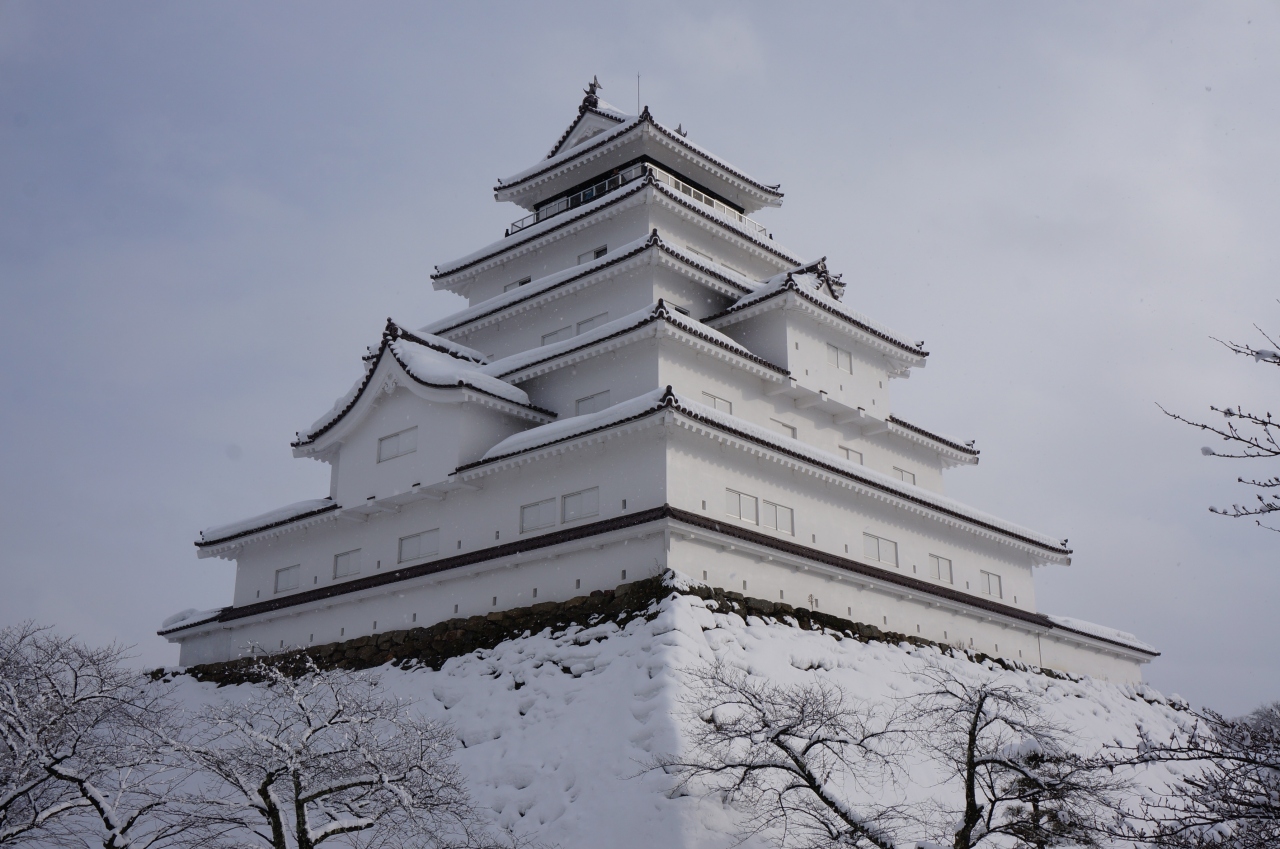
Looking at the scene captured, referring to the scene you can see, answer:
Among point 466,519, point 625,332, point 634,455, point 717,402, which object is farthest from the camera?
point 717,402

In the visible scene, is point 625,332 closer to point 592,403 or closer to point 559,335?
point 592,403

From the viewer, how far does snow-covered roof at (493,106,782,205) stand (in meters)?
42.5

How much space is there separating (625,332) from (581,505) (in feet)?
20.1

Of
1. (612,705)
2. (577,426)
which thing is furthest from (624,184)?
(612,705)

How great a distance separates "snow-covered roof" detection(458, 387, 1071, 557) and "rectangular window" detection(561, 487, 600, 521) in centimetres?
170

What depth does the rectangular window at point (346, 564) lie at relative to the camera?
35.8 meters

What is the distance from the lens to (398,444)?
35.2 m

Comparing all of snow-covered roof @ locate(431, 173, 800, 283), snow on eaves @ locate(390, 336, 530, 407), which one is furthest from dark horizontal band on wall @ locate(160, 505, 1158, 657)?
snow-covered roof @ locate(431, 173, 800, 283)

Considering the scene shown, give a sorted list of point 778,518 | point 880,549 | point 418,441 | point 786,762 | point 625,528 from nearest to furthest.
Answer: point 786,762 → point 625,528 → point 778,518 → point 418,441 → point 880,549

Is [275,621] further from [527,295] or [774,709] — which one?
[774,709]

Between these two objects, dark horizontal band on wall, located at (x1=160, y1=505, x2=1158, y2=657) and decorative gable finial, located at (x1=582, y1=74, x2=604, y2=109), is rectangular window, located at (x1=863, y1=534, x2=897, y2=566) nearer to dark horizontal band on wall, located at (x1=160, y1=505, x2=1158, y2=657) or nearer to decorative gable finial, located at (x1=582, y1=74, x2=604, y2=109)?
dark horizontal band on wall, located at (x1=160, y1=505, x2=1158, y2=657)

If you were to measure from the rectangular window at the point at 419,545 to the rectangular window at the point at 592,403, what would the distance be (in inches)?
243

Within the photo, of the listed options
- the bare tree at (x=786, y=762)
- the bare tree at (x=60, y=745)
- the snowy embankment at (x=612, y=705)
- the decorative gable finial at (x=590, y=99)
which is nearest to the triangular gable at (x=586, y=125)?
the decorative gable finial at (x=590, y=99)

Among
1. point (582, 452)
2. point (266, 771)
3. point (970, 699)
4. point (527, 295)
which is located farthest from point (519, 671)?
point (527, 295)
